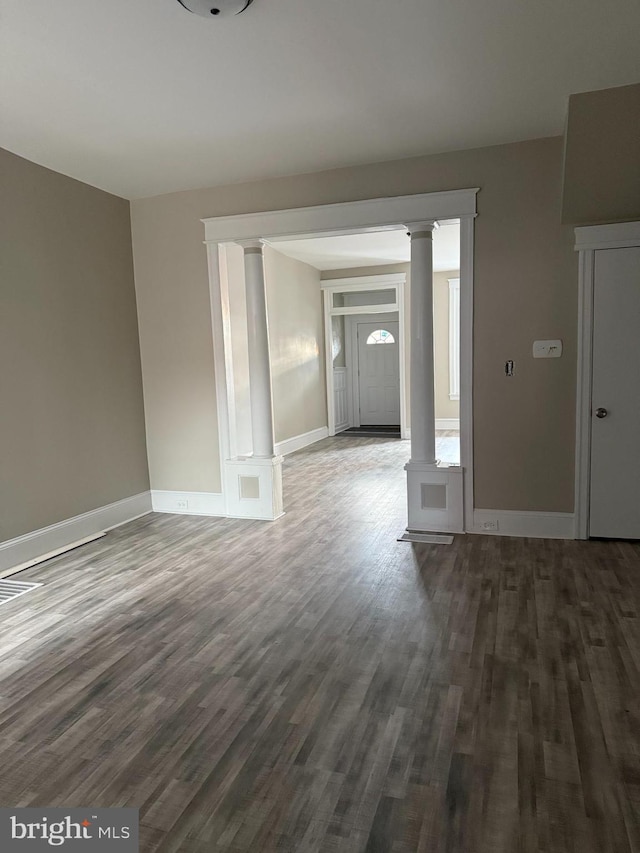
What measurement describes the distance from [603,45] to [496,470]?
2.64 meters

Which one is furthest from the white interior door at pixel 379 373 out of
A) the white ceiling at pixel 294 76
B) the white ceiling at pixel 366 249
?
the white ceiling at pixel 294 76

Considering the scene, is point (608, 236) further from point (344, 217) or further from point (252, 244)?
point (252, 244)

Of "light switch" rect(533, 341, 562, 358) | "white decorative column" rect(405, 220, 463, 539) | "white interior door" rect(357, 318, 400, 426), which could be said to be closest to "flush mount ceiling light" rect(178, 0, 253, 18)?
"white decorative column" rect(405, 220, 463, 539)

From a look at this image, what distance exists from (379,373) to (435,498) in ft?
20.9

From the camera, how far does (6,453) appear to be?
3812mm

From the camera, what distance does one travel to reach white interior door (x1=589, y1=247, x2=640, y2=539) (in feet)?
12.8

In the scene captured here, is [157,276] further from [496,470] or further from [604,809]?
[604,809]

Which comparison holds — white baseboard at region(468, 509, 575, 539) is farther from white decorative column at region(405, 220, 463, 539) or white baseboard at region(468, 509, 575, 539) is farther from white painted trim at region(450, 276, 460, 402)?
white painted trim at region(450, 276, 460, 402)

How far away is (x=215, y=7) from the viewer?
2.31 meters

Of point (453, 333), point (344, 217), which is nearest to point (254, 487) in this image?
point (344, 217)

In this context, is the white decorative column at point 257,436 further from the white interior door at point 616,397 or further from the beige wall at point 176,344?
the white interior door at point 616,397

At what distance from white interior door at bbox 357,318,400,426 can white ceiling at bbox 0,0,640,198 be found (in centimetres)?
639

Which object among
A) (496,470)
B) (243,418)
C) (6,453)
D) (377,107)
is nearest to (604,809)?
(496,470)

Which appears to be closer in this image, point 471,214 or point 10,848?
point 10,848
